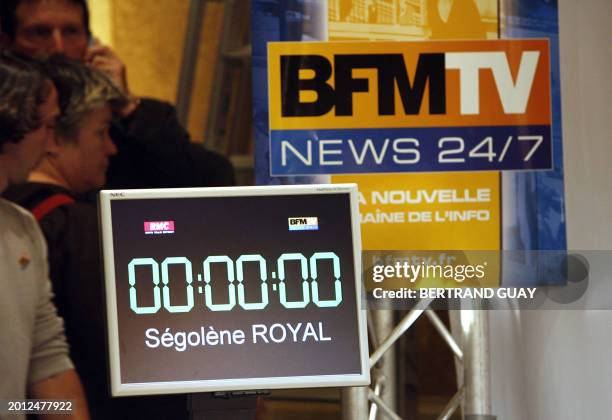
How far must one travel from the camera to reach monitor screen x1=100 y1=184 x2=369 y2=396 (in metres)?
1.81

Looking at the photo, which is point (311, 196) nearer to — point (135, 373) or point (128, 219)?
point (128, 219)

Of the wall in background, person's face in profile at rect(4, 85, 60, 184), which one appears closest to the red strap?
person's face in profile at rect(4, 85, 60, 184)

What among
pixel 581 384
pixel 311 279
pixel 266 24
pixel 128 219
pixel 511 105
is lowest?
pixel 581 384

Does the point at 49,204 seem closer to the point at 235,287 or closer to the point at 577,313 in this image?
the point at 235,287

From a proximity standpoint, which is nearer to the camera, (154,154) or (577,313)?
(577,313)

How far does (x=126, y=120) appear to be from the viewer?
10.5 feet

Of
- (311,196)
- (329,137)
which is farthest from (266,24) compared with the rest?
(311,196)

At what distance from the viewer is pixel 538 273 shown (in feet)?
7.12

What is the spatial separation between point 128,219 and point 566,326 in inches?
38.9

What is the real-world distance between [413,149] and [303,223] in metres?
0.42

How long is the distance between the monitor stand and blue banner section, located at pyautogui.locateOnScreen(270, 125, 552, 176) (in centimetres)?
52

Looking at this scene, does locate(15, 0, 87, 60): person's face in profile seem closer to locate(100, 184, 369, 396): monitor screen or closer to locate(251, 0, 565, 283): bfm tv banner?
locate(251, 0, 565, 283): bfm tv banner

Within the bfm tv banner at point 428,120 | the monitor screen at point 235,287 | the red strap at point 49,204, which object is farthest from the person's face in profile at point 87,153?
the monitor screen at point 235,287

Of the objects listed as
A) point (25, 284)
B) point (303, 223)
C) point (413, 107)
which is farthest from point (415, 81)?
point (25, 284)
